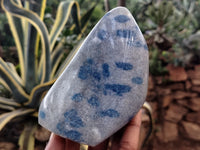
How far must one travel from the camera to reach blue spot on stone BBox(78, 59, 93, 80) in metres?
0.45

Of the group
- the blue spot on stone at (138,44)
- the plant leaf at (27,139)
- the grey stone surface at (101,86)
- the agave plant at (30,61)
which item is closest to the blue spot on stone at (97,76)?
the grey stone surface at (101,86)

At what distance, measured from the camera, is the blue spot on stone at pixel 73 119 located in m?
0.44

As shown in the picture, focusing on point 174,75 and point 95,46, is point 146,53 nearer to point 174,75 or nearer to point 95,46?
point 95,46

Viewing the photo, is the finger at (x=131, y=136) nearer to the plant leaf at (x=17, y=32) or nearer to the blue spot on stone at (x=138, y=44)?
the blue spot on stone at (x=138, y=44)

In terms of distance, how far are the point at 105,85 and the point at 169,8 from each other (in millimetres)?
748

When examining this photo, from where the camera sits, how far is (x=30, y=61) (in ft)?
2.93

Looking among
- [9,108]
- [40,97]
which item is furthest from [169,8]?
[9,108]

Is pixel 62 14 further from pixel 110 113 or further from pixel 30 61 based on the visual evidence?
pixel 110 113

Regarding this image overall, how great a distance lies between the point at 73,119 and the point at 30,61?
54 cm

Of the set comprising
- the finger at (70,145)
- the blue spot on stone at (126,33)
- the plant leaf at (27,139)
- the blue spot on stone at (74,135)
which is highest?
the blue spot on stone at (126,33)

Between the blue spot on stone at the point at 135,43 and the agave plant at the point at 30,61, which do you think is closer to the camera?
the blue spot on stone at the point at 135,43

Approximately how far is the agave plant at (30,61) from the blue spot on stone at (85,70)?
320 millimetres

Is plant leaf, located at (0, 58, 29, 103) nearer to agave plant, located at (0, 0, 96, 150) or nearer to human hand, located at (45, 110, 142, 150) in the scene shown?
agave plant, located at (0, 0, 96, 150)

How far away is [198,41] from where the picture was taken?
60.1 inches
